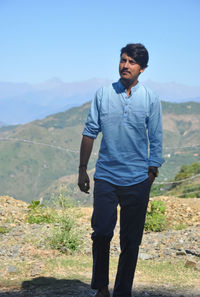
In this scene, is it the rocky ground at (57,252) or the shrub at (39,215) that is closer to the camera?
the rocky ground at (57,252)

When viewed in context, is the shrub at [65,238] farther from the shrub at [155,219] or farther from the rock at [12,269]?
the shrub at [155,219]

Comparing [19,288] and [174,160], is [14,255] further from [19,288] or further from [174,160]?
[174,160]

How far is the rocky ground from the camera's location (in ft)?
13.4

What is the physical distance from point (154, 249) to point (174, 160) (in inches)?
7453

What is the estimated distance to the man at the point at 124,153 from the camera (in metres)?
3.08

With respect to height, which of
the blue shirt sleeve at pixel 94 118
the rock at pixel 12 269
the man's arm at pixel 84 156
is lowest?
the rock at pixel 12 269

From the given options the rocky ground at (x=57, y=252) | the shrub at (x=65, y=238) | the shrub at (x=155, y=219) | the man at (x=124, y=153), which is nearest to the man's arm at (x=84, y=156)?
the man at (x=124, y=153)

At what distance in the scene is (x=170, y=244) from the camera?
21.6ft

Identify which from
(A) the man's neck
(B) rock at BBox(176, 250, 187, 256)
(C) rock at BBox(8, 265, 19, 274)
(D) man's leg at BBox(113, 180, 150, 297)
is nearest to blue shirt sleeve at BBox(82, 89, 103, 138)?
(A) the man's neck

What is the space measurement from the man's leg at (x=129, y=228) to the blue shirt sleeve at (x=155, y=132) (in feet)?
0.63

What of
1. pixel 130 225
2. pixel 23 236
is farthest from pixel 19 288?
pixel 23 236

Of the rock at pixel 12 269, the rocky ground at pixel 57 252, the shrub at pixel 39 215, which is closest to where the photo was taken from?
the rocky ground at pixel 57 252

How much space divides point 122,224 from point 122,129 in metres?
0.76

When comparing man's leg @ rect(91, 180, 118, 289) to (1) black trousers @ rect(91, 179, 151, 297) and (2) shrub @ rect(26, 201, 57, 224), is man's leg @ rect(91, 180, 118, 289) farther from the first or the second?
(2) shrub @ rect(26, 201, 57, 224)
